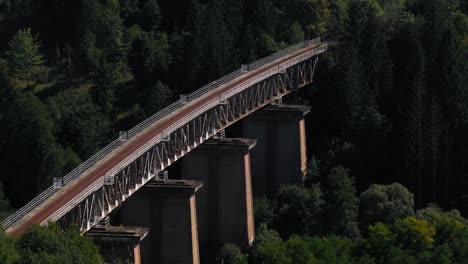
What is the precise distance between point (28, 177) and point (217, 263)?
19245mm

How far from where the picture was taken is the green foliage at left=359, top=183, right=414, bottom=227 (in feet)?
294

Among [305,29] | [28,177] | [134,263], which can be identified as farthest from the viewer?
[305,29]

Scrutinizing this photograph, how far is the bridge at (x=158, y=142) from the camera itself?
68.5 metres

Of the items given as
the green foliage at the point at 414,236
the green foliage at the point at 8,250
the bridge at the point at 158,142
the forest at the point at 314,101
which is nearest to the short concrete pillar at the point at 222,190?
the bridge at the point at 158,142

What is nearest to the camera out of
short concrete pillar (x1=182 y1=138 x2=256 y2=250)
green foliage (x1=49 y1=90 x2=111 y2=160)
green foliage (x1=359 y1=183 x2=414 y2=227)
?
green foliage (x1=359 y1=183 x2=414 y2=227)

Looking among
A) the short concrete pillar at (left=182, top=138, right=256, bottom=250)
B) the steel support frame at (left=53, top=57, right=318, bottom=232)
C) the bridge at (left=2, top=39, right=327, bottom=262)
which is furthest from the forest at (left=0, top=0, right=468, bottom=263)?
the steel support frame at (left=53, top=57, right=318, bottom=232)

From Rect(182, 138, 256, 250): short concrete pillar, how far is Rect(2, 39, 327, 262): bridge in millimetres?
2043

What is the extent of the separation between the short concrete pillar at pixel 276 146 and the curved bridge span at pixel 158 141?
2.00 meters

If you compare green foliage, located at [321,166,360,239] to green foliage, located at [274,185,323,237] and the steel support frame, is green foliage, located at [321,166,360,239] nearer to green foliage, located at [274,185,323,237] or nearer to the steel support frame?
green foliage, located at [274,185,323,237]

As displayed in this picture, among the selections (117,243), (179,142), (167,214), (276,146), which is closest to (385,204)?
(276,146)

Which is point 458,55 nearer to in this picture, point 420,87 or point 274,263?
point 420,87

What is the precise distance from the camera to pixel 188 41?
383 ft

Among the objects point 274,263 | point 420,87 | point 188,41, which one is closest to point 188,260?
point 274,263

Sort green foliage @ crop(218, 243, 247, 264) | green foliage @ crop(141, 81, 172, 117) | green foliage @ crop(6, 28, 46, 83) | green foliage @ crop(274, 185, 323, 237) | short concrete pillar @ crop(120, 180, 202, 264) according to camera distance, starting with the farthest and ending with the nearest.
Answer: green foliage @ crop(6, 28, 46, 83), green foliage @ crop(141, 81, 172, 117), green foliage @ crop(274, 185, 323, 237), green foliage @ crop(218, 243, 247, 264), short concrete pillar @ crop(120, 180, 202, 264)
